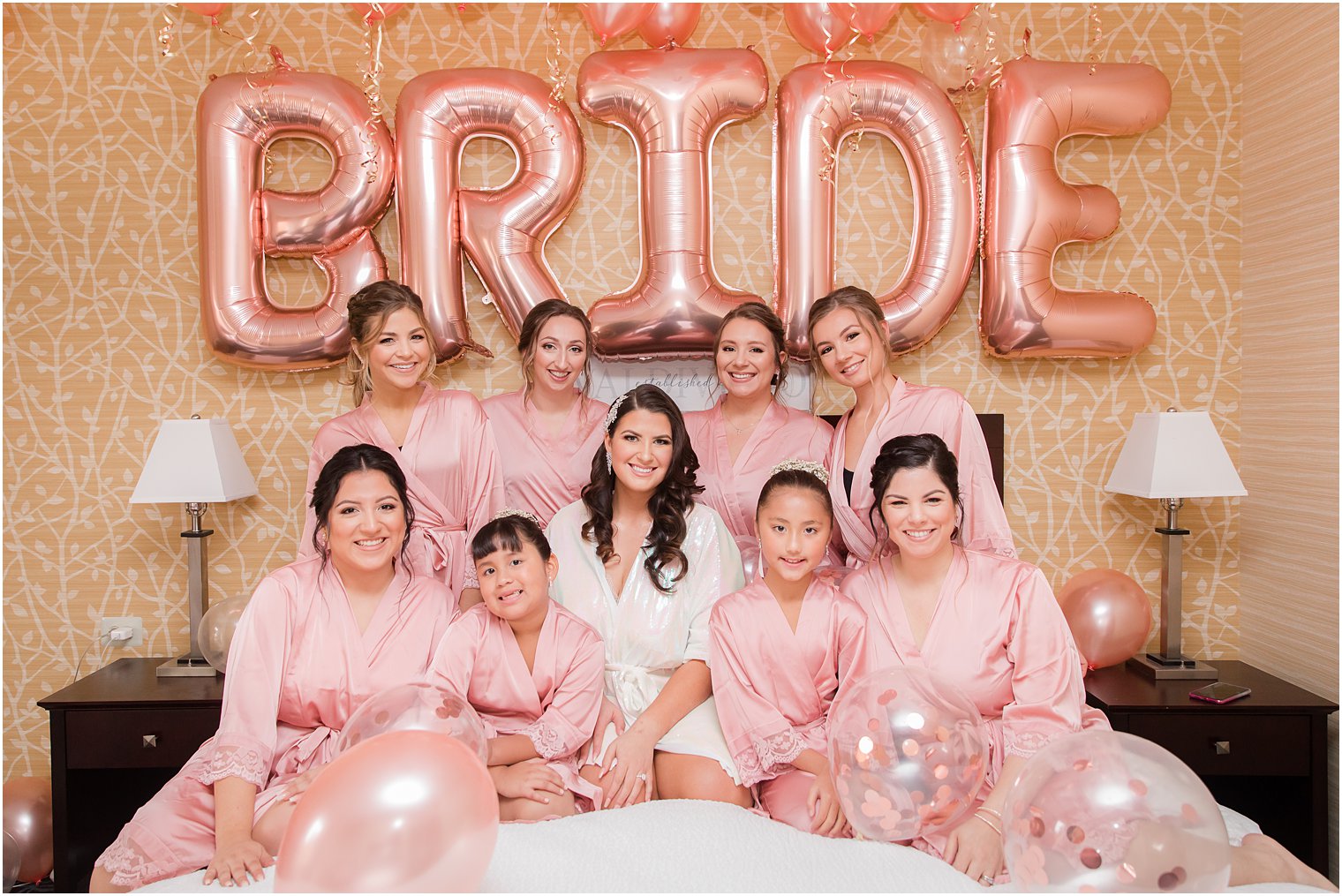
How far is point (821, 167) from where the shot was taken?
9.63ft

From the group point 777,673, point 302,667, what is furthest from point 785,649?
point 302,667

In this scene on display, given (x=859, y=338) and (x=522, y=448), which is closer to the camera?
(x=859, y=338)

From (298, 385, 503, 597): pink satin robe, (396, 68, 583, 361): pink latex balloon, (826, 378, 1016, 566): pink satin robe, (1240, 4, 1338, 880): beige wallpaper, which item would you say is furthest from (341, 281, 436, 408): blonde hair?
(1240, 4, 1338, 880): beige wallpaper

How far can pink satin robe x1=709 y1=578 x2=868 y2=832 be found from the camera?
2.09 m

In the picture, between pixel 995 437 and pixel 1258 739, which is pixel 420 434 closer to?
pixel 995 437

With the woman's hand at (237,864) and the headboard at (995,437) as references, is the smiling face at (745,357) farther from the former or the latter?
the woman's hand at (237,864)

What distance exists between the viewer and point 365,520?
6.95ft

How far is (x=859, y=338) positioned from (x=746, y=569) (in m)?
0.74

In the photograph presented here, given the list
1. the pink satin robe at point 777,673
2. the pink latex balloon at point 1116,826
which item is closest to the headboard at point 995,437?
the pink satin robe at point 777,673

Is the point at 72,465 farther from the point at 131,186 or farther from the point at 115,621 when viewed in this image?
the point at 131,186

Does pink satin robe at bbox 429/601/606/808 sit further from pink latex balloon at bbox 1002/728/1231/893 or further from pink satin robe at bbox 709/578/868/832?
pink latex balloon at bbox 1002/728/1231/893

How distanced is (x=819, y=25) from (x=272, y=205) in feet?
6.04

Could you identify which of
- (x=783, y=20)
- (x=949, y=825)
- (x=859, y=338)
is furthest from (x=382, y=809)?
(x=783, y=20)

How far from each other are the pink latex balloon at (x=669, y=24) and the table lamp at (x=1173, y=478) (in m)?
1.89
